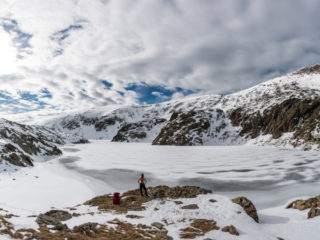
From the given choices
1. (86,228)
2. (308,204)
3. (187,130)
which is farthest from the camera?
(187,130)

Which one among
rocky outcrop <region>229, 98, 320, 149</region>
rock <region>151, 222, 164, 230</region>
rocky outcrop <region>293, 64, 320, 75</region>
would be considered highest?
rocky outcrop <region>293, 64, 320, 75</region>

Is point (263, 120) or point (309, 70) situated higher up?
point (309, 70)

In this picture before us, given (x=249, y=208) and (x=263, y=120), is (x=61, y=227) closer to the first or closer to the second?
(x=249, y=208)

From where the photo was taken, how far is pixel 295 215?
16.1 meters

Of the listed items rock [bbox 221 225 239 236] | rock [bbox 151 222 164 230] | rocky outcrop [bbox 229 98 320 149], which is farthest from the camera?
rocky outcrop [bbox 229 98 320 149]

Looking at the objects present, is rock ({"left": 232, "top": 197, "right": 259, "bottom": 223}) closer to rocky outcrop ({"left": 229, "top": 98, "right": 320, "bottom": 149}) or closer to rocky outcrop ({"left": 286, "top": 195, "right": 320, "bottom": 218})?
rocky outcrop ({"left": 286, "top": 195, "right": 320, "bottom": 218})

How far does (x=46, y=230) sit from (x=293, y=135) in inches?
3885

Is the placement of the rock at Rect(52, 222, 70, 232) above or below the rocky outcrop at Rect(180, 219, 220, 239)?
above

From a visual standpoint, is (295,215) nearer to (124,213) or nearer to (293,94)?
(124,213)

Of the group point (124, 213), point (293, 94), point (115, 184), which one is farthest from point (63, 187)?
point (293, 94)

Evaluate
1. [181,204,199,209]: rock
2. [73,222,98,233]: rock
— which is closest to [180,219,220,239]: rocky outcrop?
[181,204,199,209]: rock

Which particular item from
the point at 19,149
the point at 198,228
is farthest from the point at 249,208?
the point at 19,149

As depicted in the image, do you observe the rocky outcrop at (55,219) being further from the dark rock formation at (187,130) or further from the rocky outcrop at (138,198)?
the dark rock formation at (187,130)

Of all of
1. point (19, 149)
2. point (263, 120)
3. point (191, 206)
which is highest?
point (263, 120)
